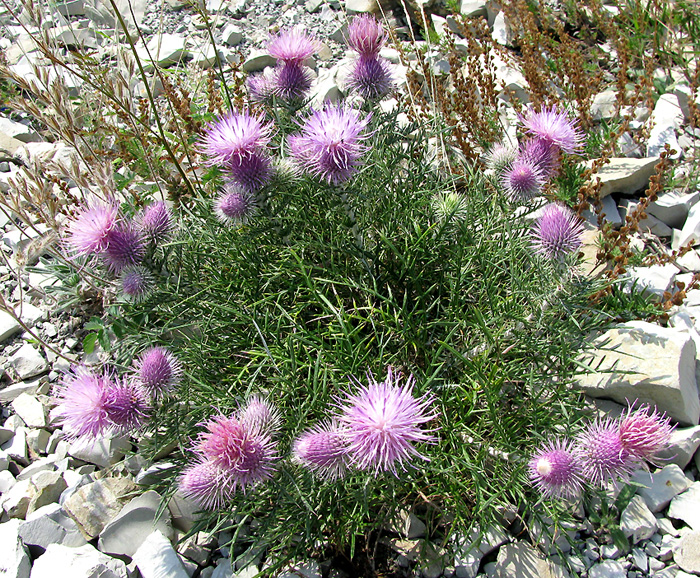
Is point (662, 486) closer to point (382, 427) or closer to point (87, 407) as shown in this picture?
point (382, 427)

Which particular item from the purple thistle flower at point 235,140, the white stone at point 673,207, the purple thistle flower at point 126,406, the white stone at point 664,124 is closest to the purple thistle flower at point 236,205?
the purple thistle flower at point 235,140

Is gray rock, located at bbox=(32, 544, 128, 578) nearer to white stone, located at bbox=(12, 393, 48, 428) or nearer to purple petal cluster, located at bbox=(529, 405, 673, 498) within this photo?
white stone, located at bbox=(12, 393, 48, 428)

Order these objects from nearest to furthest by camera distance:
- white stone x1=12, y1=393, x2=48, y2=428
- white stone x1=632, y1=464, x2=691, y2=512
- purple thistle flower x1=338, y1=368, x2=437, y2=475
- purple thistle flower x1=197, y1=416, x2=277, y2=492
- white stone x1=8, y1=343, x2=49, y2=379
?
purple thistle flower x1=338, y1=368, x2=437, y2=475
purple thistle flower x1=197, y1=416, x2=277, y2=492
white stone x1=632, y1=464, x2=691, y2=512
white stone x1=12, y1=393, x2=48, y2=428
white stone x1=8, y1=343, x2=49, y2=379

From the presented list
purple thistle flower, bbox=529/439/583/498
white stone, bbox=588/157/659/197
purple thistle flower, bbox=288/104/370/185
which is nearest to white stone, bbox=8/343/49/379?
purple thistle flower, bbox=288/104/370/185

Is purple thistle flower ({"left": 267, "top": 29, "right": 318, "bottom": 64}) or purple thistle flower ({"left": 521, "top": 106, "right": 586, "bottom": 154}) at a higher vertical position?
purple thistle flower ({"left": 267, "top": 29, "right": 318, "bottom": 64})

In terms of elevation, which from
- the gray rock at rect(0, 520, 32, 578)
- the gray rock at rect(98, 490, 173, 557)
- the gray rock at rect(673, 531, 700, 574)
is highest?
the gray rock at rect(0, 520, 32, 578)

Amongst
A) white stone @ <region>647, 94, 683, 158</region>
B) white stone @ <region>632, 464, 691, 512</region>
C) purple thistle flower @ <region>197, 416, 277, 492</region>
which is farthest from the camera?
white stone @ <region>647, 94, 683, 158</region>
